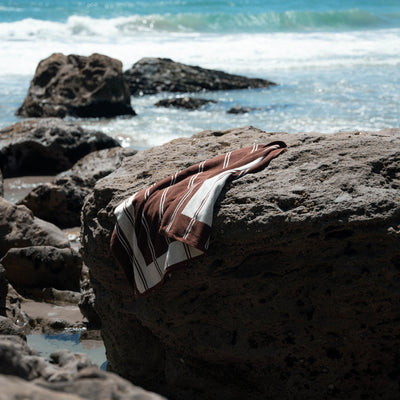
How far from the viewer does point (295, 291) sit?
366 centimetres

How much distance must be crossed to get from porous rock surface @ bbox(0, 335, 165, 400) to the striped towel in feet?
4.93

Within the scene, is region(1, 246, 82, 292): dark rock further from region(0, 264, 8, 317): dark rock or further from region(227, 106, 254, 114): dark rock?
region(227, 106, 254, 114): dark rock

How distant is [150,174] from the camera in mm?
4410

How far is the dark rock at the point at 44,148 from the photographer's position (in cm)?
1023

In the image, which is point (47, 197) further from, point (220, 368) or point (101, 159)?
point (220, 368)

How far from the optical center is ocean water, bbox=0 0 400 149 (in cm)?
1377

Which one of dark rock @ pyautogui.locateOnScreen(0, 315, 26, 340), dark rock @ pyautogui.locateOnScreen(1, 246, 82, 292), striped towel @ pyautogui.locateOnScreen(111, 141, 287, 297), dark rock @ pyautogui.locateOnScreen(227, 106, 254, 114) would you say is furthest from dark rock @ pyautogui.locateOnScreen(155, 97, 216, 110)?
dark rock @ pyautogui.locateOnScreen(0, 315, 26, 340)

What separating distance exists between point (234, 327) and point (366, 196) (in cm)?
108

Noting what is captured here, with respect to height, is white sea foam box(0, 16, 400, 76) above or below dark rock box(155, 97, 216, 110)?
above

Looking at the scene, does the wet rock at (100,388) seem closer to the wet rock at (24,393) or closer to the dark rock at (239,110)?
the wet rock at (24,393)

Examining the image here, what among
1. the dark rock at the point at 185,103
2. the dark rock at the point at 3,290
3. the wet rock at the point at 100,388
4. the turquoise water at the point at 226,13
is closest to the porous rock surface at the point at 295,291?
the dark rock at the point at 3,290

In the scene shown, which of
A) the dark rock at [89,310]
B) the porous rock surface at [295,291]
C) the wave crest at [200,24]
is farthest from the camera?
the wave crest at [200,24]

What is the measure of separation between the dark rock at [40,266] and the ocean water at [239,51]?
598cm

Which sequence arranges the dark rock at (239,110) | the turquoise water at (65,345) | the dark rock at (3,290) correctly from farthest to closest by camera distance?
the dark rock at (239,110), the dark rock at (3,290), the turquoise water at (65,345)
